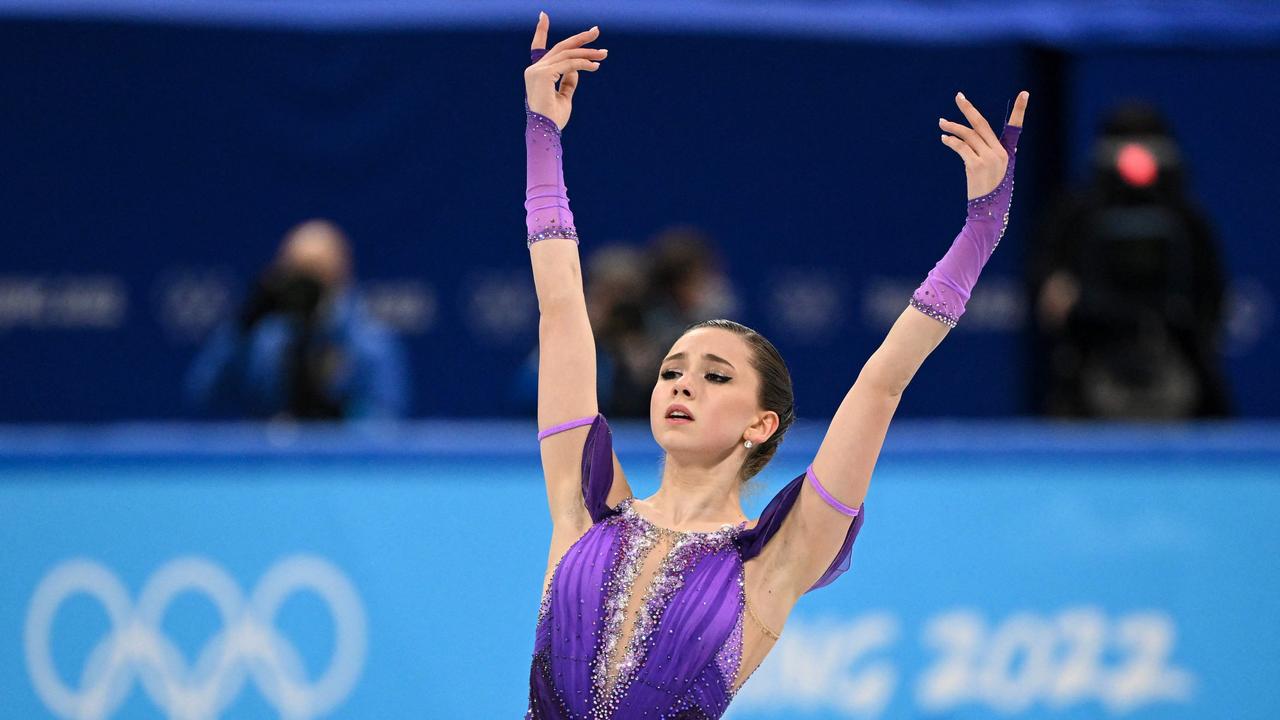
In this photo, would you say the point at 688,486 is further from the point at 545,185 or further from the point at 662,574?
the point at 545,185

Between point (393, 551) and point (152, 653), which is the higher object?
point (393, 551)

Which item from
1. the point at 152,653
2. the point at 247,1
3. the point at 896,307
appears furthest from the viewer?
the point at 896,307

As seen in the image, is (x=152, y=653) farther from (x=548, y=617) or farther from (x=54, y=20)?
(x=54, y=20)

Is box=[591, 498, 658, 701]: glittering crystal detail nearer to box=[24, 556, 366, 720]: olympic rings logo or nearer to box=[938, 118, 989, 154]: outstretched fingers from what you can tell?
box=[938, 118, 989, 154]: outstretched fingers

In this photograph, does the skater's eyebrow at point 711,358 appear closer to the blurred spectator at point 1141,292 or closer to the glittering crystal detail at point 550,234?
the glittering crystal detail at point 550,234

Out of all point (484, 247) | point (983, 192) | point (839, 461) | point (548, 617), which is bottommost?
point (548, 617)

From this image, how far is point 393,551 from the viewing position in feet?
17.1

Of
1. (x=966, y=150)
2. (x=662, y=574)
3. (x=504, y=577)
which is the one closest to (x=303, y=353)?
(x=504, y=577)

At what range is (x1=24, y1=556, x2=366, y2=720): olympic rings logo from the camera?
5.02 meters

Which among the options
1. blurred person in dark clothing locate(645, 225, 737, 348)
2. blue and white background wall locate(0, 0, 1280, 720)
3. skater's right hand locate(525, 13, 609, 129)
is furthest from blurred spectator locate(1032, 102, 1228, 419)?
skater's right hand locate(525, 13, 609, 129)

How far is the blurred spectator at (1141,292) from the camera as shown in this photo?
6.42 metres

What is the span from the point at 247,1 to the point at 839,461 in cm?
560

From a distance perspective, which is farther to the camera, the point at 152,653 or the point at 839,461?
the point at 152,653

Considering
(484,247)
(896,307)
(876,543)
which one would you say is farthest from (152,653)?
(896,307)
